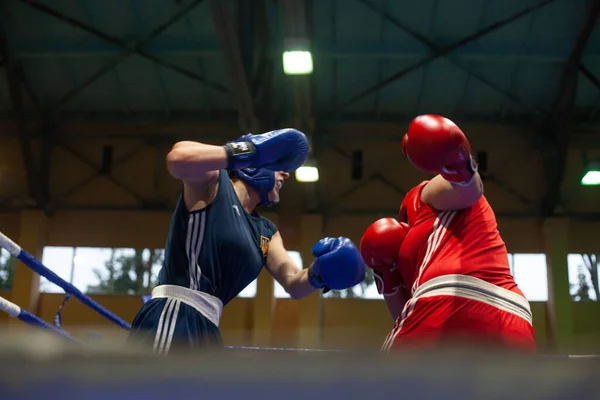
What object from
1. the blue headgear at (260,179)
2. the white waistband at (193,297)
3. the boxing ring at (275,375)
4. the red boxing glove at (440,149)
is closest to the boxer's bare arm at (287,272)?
the blue headgear at (260,179)

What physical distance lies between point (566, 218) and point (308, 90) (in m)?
4.36

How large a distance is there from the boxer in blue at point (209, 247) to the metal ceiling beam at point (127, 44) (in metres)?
5.70

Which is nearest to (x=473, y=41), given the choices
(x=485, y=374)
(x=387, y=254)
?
(x=387, y=254)

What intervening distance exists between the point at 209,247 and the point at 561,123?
25.9 ft

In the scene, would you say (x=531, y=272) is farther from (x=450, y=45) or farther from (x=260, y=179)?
(x=260, y=179)

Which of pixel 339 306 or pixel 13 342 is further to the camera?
pixel 339 306

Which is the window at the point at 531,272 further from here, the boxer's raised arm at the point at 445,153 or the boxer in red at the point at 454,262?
the boxer's raised arm at the point at 445,153

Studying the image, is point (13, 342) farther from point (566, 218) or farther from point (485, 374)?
point (566, 218)

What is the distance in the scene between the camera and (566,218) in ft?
30.5

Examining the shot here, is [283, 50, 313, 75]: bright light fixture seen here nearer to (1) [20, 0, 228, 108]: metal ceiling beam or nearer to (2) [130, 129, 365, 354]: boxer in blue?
(1) [20, 0, 228, 108]: metal ceiling beam

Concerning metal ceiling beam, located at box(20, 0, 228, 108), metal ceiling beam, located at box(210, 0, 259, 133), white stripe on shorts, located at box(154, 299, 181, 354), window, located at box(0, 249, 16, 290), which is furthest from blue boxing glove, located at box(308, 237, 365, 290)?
window, located at box(0, 249, 16, 290)

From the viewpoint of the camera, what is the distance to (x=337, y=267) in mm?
2143

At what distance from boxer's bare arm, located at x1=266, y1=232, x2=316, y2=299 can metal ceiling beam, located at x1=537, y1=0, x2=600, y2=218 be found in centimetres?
634

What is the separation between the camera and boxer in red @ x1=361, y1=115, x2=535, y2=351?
5.33 ft
